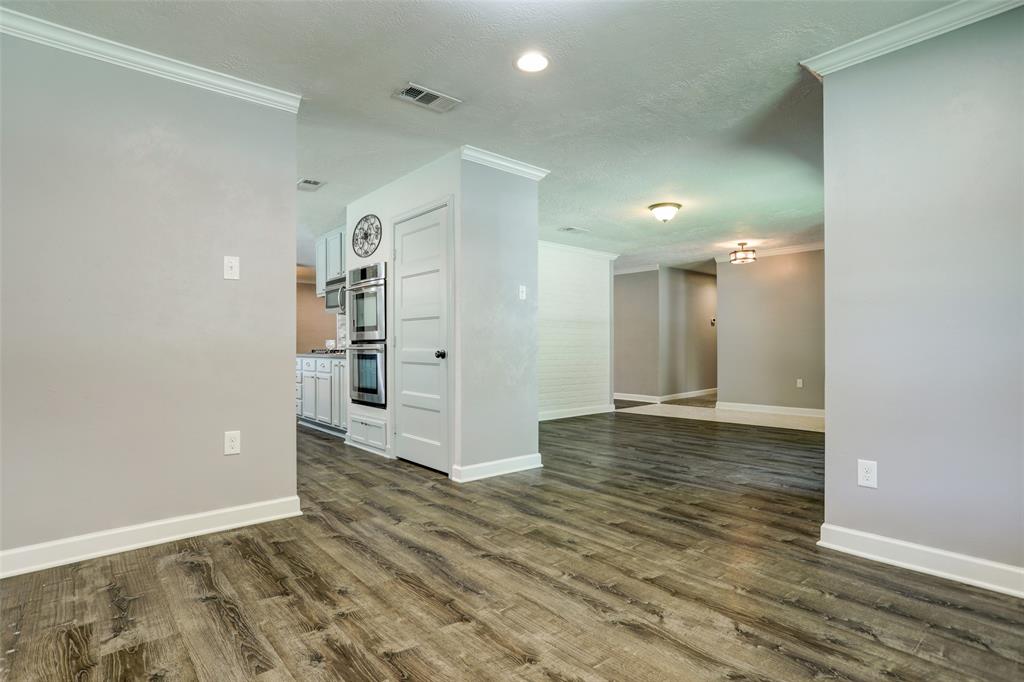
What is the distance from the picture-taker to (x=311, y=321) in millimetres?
10672

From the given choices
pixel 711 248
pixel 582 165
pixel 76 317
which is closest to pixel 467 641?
pixel 76 317

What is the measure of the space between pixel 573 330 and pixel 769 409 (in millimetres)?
3240

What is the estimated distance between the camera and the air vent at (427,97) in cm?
290

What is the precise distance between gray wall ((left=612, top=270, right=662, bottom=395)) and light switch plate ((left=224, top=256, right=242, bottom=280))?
24.6ft

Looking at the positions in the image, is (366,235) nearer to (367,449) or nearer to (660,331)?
(367,449)

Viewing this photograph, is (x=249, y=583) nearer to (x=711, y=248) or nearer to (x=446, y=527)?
(x=446, y=527)

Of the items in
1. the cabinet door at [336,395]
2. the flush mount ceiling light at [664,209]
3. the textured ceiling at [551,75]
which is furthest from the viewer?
the cabinet door at [336,395]

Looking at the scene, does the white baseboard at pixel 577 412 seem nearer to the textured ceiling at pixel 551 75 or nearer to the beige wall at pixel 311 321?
the textured ceiling at pixel 551 75

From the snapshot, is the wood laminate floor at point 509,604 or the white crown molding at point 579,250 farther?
the white crown molding at point 579,250

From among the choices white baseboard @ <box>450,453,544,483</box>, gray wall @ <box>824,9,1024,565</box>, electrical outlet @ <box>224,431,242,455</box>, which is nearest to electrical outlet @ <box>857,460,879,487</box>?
gray wall @ <box>824,9,1024,565</box>

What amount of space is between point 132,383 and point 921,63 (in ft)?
12.9

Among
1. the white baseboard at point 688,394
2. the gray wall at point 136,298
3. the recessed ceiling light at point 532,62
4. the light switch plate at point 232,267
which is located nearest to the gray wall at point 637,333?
the white baseboard at point 688,394

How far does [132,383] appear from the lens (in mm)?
2557

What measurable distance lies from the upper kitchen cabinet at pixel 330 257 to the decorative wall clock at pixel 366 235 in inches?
32.2
